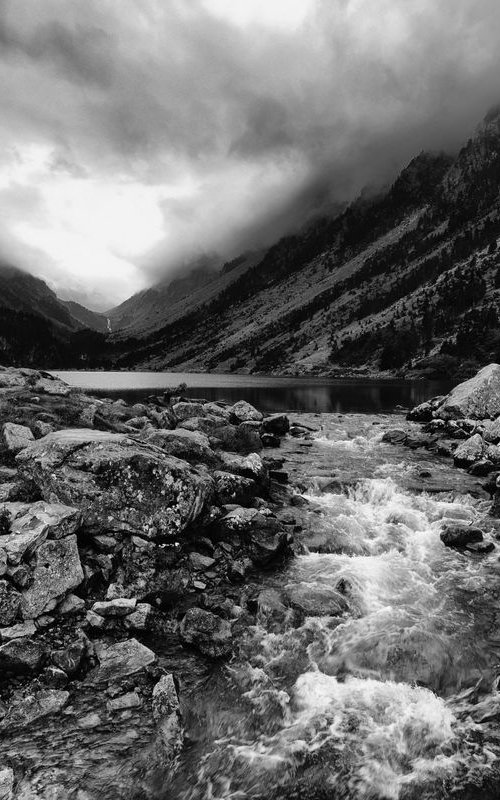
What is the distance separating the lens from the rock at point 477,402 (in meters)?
48.2

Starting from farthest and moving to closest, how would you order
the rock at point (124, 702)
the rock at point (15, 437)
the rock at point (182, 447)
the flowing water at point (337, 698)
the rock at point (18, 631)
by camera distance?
1. the rock at point (182, 447)
2. the rock at point (15, 437)
3. the rock at point (18, 631)
4. the rock at point (124, 702)
5. the flowing water at point (337, 698)

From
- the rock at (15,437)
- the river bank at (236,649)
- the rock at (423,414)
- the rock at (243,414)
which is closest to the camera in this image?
the river bank at (236,649)

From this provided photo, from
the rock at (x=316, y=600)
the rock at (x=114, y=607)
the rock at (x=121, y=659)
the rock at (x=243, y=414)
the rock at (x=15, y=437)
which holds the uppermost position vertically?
the rock at (x=15, y=437)

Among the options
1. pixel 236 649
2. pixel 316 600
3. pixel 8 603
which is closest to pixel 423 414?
pixel 316 600

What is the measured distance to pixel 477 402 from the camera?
48.8 meters

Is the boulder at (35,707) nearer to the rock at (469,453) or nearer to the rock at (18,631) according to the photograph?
the rock at (18,631)

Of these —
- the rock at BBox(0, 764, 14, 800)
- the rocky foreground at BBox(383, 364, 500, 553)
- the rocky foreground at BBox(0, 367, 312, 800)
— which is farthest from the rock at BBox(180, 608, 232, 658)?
the rocky foreground at BBox(383, 364, 500, 553)

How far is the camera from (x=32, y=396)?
99.0 feet

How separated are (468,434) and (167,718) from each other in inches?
1580

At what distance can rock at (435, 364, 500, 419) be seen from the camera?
48.2m

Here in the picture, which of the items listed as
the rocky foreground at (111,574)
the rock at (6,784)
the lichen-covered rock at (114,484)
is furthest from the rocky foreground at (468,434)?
the rock at (6,784)

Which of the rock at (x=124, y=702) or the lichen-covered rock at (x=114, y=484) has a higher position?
the lichen-covered rock at (x=114, y=484)

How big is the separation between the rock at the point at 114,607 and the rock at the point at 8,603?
200 cm

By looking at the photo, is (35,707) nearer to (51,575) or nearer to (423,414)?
(51,575)
